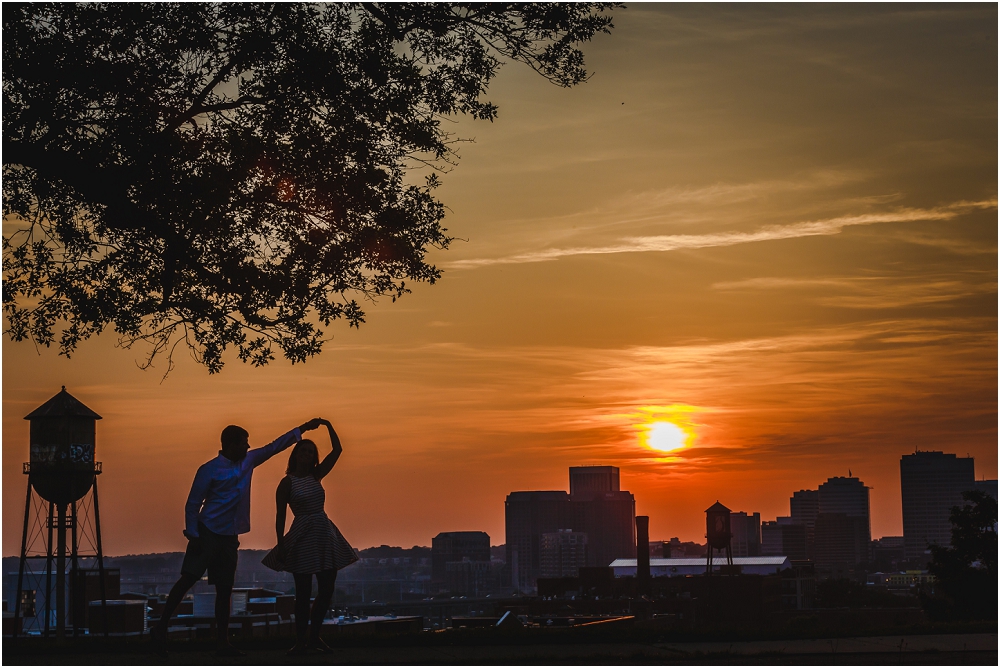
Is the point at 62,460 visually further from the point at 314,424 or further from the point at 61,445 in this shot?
the point at 314,424

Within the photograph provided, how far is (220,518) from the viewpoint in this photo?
834 cm

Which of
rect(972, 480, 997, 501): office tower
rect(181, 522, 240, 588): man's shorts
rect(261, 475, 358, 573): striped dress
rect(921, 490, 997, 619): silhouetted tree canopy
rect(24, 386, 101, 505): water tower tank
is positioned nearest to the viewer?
rect(181, 522, 240, 588): man's shorts

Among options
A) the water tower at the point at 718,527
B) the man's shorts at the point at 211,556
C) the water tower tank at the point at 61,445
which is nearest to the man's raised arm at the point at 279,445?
the man's shorts at the point at 211,556

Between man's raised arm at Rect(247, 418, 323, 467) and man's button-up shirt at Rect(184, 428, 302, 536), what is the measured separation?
91 millimetres

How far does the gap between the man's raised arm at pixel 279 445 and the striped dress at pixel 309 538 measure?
26cm

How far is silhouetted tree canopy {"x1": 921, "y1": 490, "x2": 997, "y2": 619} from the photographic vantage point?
96.5 feet

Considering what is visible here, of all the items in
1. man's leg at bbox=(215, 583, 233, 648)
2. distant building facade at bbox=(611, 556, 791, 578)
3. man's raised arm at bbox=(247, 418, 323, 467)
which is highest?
man's raised arm at bbox=(247, 418, 323, 467)

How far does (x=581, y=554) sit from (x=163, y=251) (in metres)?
190

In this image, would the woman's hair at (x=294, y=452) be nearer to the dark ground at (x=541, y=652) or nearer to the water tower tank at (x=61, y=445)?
the dark ground at (x=541, y=652)

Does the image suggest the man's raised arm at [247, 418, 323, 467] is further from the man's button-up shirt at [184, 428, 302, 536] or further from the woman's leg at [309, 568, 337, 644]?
the woman's leg at [309, 568, 337, 644]

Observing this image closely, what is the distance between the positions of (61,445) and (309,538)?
1229cm

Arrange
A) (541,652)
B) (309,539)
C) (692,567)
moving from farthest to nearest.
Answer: (692,567), (541,652), (309,539)

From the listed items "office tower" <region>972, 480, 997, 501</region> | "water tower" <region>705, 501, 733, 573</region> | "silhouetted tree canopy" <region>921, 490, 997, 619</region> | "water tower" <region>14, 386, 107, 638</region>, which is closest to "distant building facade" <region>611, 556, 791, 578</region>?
"office tower" <region>972, 480, 997, 501</region>

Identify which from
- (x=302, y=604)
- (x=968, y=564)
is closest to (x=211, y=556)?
(x=302, y=604)
